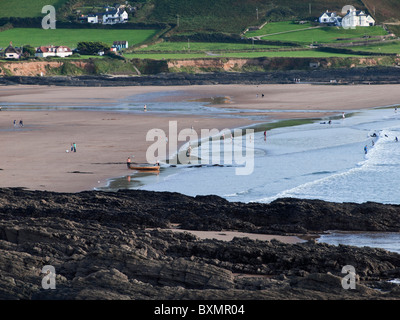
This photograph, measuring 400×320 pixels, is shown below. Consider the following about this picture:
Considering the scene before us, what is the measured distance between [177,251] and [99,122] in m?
32.2

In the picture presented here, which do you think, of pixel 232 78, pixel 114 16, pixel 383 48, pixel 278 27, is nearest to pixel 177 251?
pixel 232 78

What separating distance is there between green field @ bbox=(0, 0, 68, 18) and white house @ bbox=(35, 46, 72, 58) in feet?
112

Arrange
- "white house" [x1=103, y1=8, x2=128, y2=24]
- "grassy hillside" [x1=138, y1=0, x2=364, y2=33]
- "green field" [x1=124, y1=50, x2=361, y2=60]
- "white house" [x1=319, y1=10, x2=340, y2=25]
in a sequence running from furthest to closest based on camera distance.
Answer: "white house" [x1=103, y1=8, x2=128, y2=24] → "grassy hillside" [x1=138, y1=0, x2=364, y2=33] → "white house" [x1=319, y1=10, x2=340, y2=25] → "green field" [x1=124, y1=50, x2=361, y2=60]

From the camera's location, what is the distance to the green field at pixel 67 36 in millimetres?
110938

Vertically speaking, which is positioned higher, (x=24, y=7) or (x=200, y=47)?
(x=24, y=7)

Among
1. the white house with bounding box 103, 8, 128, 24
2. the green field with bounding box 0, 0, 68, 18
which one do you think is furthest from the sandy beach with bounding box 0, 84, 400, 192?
the green field with bounding box 0, 0, 68, 18

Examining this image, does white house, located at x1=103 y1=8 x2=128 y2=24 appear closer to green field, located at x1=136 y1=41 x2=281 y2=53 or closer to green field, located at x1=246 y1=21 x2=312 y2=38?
green field, located at x1=136 y1=41 x2=281 y2=53

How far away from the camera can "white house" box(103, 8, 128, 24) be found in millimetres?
122500

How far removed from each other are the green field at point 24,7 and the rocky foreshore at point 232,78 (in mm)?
48907

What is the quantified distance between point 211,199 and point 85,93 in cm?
5305

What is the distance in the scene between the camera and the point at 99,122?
4612 cm

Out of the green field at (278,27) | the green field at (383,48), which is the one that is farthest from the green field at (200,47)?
the green field at (383,48)

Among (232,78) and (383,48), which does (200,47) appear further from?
(383,48)

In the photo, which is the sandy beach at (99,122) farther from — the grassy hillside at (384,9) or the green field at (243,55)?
the grassy hillside at (384,9)
